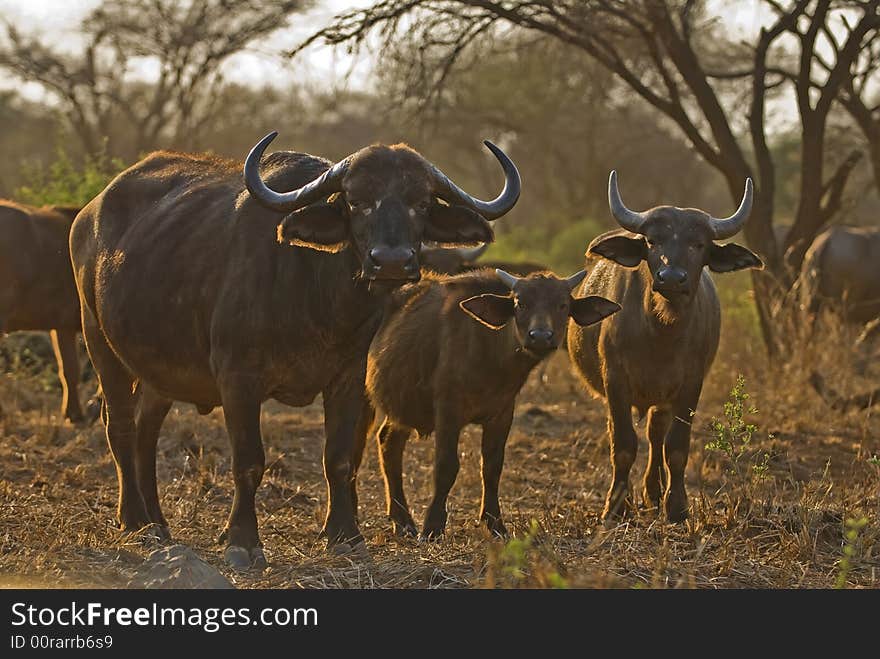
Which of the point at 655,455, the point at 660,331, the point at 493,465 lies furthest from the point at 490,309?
the point at 655,455

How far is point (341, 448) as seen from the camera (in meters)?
6.30

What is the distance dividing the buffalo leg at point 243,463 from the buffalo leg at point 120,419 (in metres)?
1.03

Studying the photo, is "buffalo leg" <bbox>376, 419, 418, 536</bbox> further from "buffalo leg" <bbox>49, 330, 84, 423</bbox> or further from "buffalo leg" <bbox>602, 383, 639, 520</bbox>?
"buffalo leg" <bbox>49, 330, 84, 423</bbox>

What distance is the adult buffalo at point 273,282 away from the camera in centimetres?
573

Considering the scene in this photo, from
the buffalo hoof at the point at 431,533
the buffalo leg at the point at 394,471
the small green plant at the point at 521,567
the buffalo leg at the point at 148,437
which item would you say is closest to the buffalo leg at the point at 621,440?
the buffalo hoof at the point at 431,533

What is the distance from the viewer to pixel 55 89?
24875mm

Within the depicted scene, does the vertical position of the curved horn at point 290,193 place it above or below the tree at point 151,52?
below

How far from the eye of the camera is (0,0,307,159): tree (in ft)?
74.4

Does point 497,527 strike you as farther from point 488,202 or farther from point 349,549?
point 488,202

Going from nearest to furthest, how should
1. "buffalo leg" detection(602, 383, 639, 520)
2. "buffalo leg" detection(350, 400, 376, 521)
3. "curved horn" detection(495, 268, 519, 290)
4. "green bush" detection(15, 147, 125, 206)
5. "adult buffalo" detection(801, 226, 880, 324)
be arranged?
"curved horn" detection(495, 268, 519, 290) → "buffalo leg" detection(602, 383, 639, 520) → "buffalo leg" detection(350, 400, 376, 521) → "green bush" detection(15, 147, 125, 206) → "adult buffalo" detection(801, 226, 880, 324)

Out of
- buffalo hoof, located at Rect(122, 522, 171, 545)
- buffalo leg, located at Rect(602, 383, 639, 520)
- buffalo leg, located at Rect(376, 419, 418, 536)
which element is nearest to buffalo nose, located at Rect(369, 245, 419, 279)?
buffalo hoof, located at Rect(122, 522, 171, 545)

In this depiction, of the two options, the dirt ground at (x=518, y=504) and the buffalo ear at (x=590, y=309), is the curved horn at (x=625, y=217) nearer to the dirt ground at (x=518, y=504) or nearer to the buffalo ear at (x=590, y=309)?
the buffalo ear at (x=590, y=309)

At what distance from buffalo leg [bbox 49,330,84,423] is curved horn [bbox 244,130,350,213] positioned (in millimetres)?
5530

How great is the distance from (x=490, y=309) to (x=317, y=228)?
1591mm
